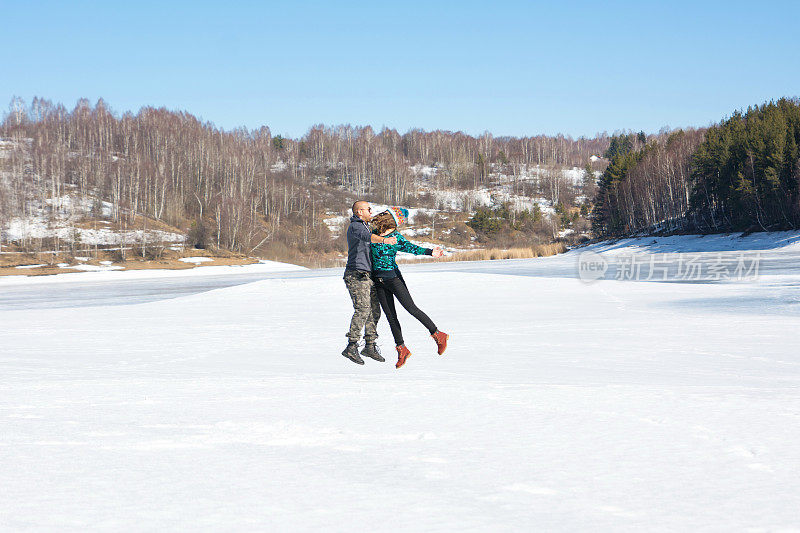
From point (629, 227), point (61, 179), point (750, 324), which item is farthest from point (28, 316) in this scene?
point (61, 179)

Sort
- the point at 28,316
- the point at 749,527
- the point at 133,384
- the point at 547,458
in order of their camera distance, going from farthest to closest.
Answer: the point at 28,316 → the point at 133,384 → the point at 547,458 → the point at 749,527

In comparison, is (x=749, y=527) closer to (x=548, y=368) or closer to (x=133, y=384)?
(x=548, y=368)

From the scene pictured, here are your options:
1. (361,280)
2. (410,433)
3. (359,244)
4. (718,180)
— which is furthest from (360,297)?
(718,180)

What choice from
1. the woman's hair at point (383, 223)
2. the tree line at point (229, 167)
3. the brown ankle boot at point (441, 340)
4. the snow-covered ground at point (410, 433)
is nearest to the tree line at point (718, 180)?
the tree line at point (229, 167)

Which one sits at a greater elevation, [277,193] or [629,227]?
[277,193]

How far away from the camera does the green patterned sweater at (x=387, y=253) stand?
307 inches

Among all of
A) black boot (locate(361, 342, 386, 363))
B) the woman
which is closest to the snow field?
black boot (locate(361, 342, 386, 363))

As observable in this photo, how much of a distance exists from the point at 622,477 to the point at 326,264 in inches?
2292

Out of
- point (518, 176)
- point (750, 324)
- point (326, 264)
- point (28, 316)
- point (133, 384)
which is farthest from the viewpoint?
point (518, 176)

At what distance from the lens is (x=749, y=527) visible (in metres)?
3.04

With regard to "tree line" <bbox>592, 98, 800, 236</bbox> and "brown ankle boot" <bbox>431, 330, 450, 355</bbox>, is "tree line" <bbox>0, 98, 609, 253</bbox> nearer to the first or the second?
"tree line" <bbox>592, 98, 800, 236</bbox>

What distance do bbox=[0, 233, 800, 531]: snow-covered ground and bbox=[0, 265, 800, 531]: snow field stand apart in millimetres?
18

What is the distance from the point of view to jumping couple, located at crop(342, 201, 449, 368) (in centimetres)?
780

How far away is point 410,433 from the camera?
4.71 m
